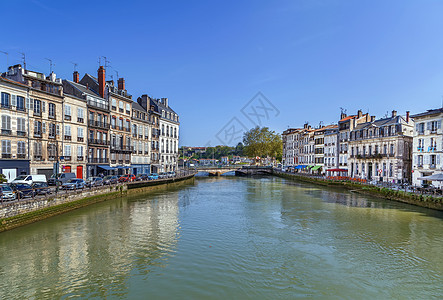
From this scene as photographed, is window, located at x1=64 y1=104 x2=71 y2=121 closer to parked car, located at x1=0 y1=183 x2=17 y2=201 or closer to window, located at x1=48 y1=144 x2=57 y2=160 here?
window, located at x1=48 y1=144 x2=57 y2=160

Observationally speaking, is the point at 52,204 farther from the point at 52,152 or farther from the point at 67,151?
the point at 67,151

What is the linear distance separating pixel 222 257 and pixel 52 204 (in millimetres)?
15781

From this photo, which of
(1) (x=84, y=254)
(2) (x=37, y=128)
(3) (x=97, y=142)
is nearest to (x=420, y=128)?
(1) (x=84, y=254)

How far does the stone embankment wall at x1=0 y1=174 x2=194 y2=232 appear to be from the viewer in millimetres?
17297

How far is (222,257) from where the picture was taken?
13758 mm

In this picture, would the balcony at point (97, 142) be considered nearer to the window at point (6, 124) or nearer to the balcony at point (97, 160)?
the balcony at point (97, 160)

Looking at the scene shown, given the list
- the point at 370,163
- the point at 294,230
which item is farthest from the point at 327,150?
the point at 294,230

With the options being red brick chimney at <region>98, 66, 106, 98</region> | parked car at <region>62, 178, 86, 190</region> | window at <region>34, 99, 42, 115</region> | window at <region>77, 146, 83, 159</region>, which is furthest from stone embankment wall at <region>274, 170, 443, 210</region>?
window at <region>34, 99, 42, 115</region>

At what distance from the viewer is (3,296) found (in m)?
9.72

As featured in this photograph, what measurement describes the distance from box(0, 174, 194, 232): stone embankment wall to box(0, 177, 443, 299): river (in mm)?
718

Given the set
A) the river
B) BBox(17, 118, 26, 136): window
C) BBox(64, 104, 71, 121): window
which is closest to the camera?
the river

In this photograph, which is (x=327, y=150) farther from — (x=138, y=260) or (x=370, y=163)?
(x=138, y=260)

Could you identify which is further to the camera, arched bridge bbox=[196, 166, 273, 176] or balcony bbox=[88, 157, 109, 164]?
arched bridge bbox=[196, 166, 273, 176]

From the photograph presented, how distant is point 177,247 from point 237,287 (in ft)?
17.8
